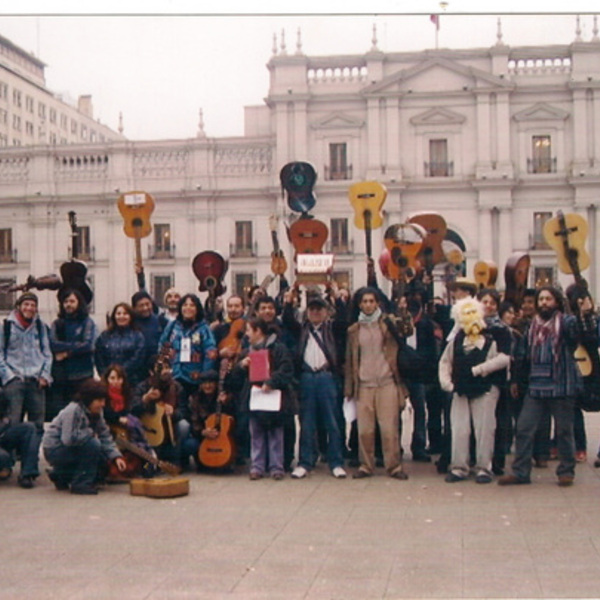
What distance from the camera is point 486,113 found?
26.8 m

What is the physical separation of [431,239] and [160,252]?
734 centimetres

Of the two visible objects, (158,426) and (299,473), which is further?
(158,426)

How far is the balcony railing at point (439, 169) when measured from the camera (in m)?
29.9

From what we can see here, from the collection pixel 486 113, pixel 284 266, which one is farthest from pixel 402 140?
pixel 284 266

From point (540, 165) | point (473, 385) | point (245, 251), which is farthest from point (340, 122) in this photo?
point (473, 385)

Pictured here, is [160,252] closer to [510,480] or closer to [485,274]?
[485,274]

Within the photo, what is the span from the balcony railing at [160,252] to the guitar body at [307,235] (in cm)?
645

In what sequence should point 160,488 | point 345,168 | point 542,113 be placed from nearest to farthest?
point 160,488 < point 542,113 < point 345,168

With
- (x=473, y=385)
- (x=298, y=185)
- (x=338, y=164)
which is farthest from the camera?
(x=338, y=164)

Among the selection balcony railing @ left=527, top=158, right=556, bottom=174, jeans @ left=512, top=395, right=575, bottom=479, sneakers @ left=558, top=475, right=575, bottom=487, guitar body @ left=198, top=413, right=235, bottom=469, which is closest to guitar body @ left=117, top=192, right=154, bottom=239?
guitar body @ left=198, top=413, right=235, bottom=469

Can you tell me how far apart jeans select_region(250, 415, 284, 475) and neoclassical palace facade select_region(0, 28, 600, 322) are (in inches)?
91.0

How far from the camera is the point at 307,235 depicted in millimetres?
9477

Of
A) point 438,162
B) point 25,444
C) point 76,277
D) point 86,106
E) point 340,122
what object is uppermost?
point 340,122

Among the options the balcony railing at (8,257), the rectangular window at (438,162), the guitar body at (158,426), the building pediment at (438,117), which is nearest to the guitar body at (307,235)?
the guitar body at (158,426)
